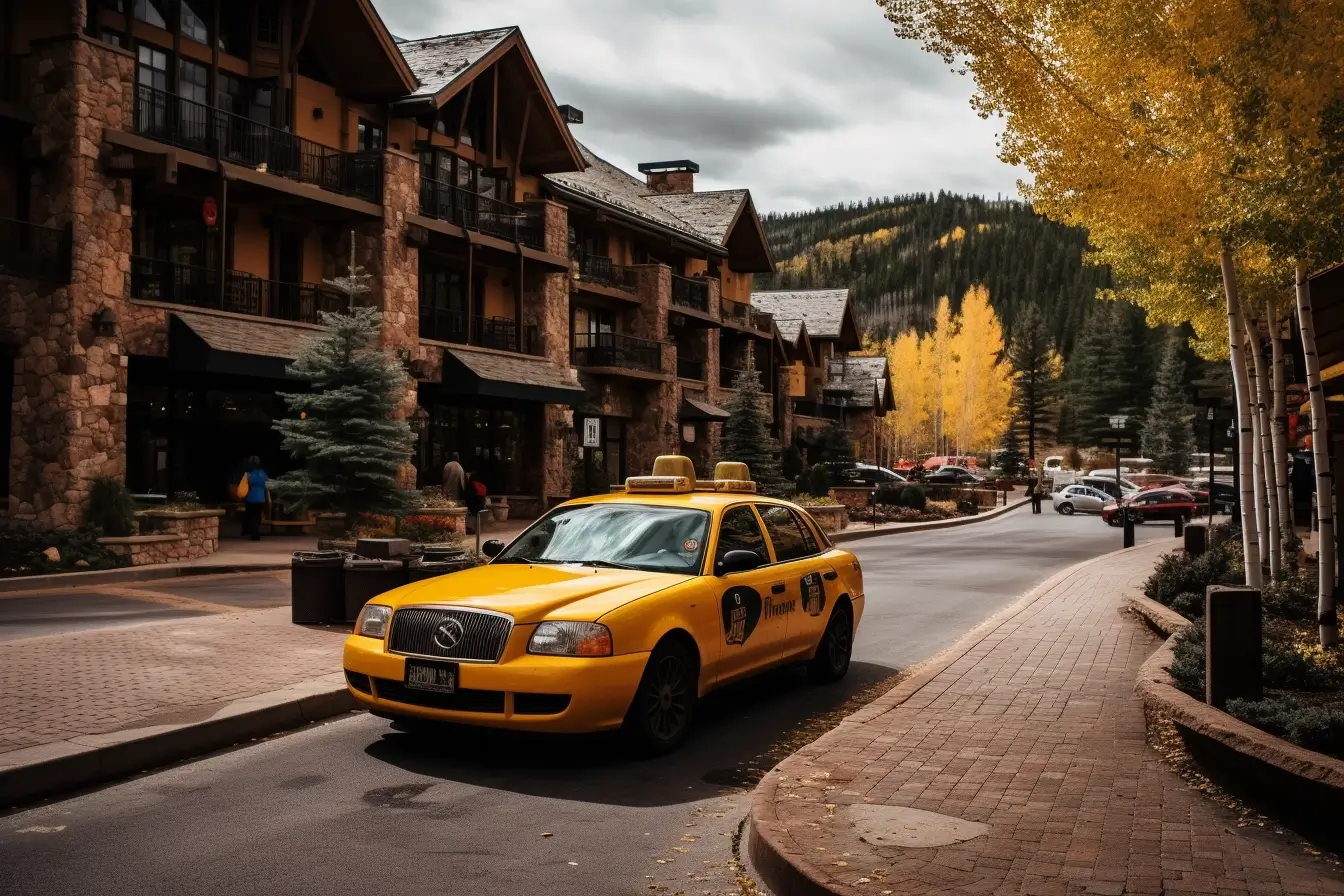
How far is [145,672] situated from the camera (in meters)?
8.97

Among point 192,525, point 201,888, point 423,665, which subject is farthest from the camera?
point 192,525

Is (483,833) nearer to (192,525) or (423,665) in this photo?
(423,665)

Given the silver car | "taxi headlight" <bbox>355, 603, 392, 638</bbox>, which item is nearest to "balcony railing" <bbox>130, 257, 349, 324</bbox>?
"taxi headlight" <bbox>355, 603, 392, 638</bbox>

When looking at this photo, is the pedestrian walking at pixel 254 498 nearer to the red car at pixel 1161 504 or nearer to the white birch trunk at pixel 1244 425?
the white birch trunk at pixel 1244 425

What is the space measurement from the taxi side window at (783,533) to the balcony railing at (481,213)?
871 inches

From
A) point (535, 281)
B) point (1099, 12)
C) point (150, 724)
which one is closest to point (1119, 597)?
point (1099, 12)

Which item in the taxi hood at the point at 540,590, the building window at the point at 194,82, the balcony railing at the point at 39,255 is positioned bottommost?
the taxi hood at the point at 540,590

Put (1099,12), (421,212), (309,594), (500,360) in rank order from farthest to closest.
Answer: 1. (500,360)
2. (421,212)
3. (309,594)
4. (1099,12)

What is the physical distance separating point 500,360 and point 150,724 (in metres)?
25.9

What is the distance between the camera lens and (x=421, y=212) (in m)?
30.3

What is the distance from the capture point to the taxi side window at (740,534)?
8398 mm

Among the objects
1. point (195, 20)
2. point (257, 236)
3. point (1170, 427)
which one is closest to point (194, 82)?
point (195, 20)

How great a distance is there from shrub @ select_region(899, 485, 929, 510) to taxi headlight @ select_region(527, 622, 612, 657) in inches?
1497

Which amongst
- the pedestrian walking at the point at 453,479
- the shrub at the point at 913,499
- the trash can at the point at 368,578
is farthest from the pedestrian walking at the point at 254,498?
the shrub at the point at 913,499
